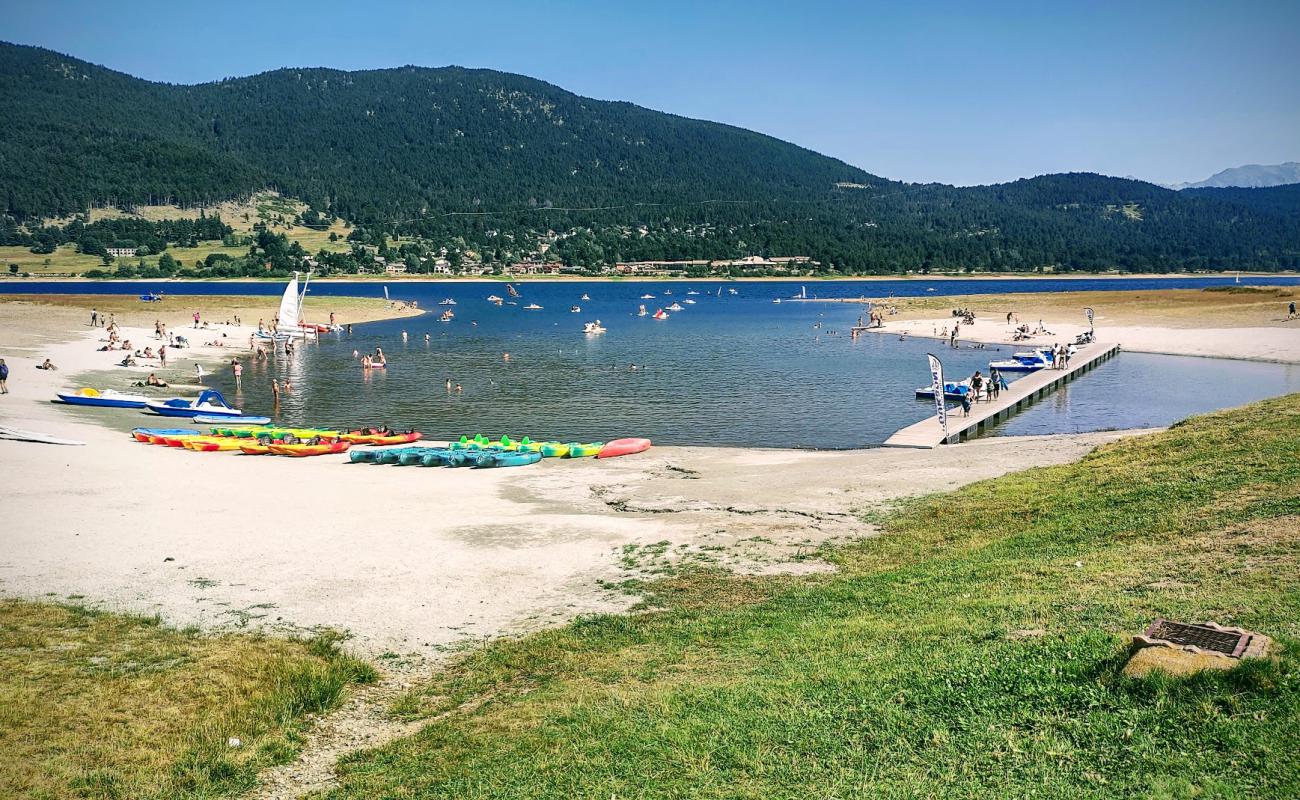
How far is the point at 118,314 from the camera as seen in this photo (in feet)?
302

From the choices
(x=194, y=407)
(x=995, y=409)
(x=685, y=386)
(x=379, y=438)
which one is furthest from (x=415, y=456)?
(x=995, y=409)

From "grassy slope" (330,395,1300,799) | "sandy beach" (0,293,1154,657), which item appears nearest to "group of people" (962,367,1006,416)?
"sandy beach" (0,293,1154,657)

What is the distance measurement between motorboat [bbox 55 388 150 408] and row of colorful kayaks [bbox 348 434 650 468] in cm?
1686

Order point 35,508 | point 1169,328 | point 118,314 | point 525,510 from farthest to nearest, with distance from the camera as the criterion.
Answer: point 118,314
point 1169,328
point 525,510
point 35,508

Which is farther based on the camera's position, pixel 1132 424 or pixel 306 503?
pixel 1132 424

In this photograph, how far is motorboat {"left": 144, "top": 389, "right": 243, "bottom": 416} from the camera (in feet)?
143

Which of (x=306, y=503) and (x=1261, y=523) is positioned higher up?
(x=1261, y=523)

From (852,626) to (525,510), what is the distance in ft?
42.7

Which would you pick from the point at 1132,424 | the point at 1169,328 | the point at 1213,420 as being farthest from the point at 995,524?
the point at 1169,328

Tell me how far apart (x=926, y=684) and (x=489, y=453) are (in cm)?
2435

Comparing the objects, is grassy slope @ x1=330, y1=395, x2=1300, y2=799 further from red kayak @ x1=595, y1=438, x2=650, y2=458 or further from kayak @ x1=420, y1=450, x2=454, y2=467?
kayak @ x1=420, y1=450, x2=454, y2=467

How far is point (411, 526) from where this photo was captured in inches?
892

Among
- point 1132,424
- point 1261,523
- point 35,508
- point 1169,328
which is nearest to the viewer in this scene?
point 1261,523

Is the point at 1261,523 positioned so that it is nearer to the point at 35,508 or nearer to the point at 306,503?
the point at 306,503
